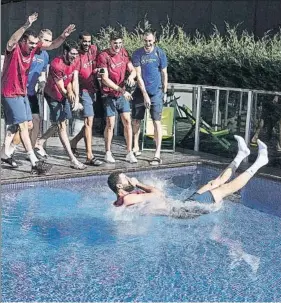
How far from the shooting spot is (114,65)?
8719 millimetres

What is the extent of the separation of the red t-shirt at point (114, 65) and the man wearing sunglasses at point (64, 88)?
0.40m

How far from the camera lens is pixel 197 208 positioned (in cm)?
654

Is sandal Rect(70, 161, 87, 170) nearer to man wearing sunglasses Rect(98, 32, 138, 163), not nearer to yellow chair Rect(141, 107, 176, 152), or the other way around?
man wearing sunglasses Rect(98, 32, 138, 163)

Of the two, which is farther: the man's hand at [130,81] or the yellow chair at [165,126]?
the yellow chair at [165,126]

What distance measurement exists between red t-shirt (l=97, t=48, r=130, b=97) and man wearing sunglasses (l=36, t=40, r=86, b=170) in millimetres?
401

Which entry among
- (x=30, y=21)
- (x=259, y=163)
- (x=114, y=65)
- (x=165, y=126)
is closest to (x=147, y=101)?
(x=114, y=65)

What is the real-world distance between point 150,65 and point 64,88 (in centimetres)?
145

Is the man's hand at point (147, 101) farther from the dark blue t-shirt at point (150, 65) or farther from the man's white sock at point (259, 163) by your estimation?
the man's white sock at point (259, 163)

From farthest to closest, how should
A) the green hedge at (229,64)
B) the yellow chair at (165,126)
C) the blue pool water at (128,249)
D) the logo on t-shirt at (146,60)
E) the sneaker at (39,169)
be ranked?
1. the yellow chair at (165,126)
2. the green hedge at (229,64)
3. the logo on t-shirt at (146,60)
4. the sneaker at (39,169)
5. the blue pool water at (128,249)

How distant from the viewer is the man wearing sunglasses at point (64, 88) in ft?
27.1

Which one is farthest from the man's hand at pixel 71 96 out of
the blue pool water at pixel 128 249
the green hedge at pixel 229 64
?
the green hedge at pixel 229 64

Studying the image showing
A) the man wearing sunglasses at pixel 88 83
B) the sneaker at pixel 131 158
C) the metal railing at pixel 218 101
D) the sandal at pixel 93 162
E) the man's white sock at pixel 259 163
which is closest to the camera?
the man's white sock at pixel 259 163

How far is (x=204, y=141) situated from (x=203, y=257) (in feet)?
15.9

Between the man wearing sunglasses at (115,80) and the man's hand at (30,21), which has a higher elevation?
the man's hand at (30,21)
